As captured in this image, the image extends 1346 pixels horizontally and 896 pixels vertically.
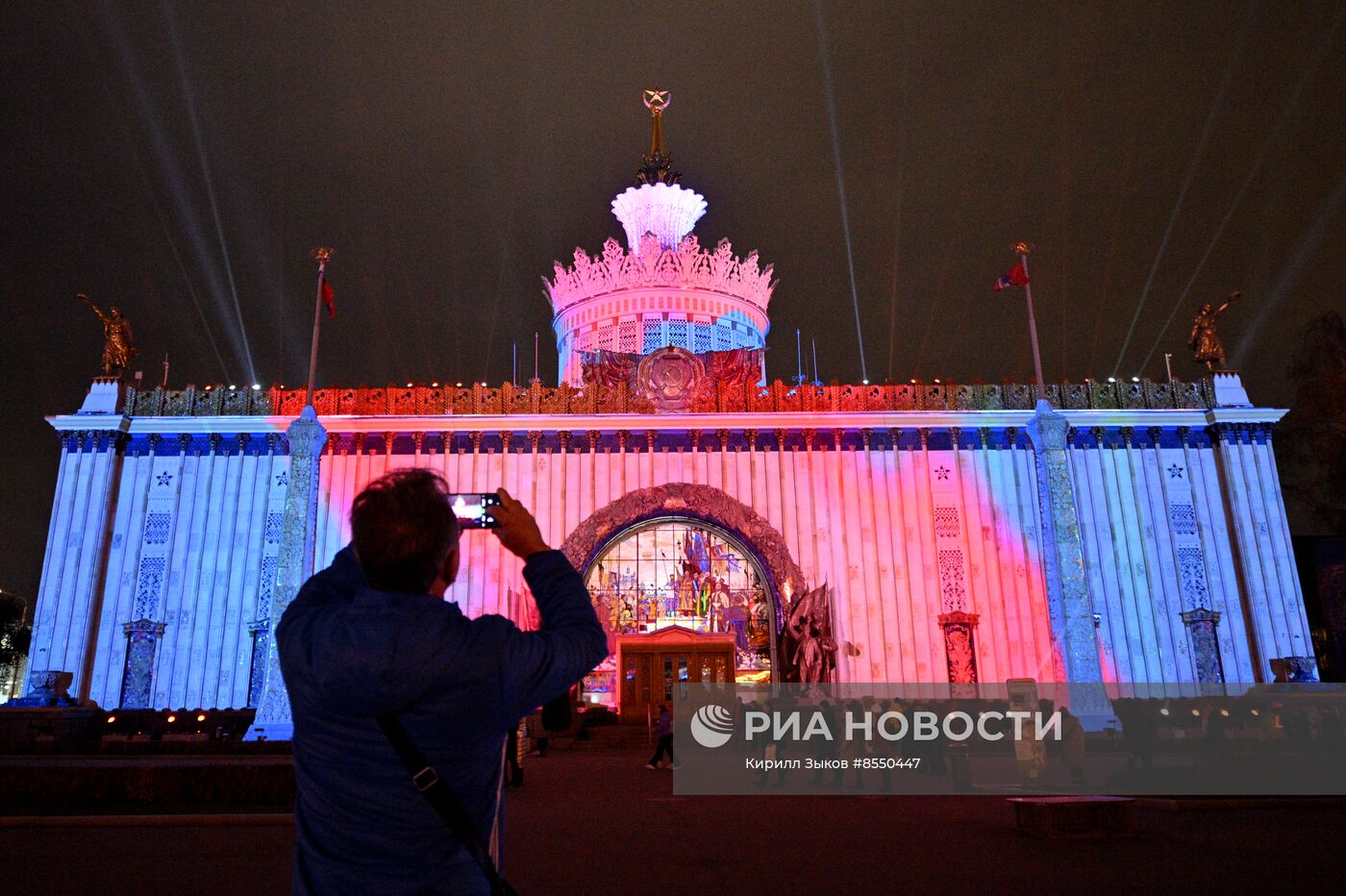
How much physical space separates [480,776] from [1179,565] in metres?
31.7

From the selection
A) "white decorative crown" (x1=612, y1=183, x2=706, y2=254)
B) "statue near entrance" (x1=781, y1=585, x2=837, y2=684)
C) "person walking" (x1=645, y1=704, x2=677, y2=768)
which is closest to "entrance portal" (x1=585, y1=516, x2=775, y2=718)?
"statue near entrance" (x1=781, y1=585, x2=837, y2=684)

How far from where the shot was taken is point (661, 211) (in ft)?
129

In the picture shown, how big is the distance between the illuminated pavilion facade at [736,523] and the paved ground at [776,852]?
16029 millimetres

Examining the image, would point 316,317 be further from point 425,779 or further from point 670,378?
point 425,779

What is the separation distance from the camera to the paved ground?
7.86 m

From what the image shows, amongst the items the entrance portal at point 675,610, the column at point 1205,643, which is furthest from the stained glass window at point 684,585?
A: the column at point 1205,643

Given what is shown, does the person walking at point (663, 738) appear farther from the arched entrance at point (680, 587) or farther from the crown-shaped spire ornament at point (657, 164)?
the crown-shaped spire ornament at point (657, 164)

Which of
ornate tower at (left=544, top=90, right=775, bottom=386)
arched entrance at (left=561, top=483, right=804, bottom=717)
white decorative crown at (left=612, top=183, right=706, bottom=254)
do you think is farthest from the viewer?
white decorative crown at (left=612, top=183, right=706, bottom=254)

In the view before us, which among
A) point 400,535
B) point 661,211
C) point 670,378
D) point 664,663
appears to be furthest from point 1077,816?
point 661,211

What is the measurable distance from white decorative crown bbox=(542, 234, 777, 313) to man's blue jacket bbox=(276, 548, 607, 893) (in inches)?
1376

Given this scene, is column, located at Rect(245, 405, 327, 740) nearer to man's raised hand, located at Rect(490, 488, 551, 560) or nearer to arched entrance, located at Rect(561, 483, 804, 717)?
arched entrance, located at Rect(561, 483, 804, 717)

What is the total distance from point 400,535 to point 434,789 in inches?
27.6

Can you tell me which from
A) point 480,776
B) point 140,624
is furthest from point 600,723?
point 480,776

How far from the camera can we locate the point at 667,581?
31.3 meters
